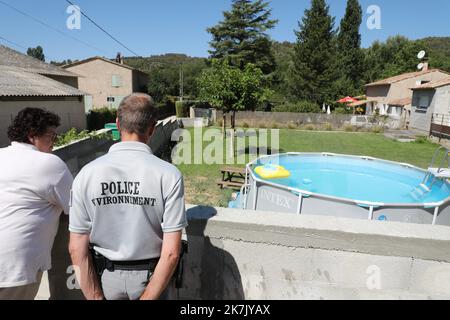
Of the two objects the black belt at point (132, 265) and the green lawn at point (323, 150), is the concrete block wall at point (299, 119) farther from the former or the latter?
the black belt at point (132, 265)

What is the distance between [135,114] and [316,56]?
151 feet

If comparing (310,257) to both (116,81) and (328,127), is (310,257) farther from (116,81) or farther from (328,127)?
(116,81)

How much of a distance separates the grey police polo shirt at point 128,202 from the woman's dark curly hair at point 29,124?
2.52ft

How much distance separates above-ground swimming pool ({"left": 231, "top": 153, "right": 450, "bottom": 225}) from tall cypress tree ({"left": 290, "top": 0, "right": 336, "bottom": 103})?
34304 millimetres

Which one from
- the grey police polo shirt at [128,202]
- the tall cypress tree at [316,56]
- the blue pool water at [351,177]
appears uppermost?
the tall cypress tree at [316,56]

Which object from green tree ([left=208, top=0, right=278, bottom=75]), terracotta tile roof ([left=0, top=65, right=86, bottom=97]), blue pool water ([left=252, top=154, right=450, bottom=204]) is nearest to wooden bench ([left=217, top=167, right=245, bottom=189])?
blue pool water ([left=252, top=154, right=450, bottom=204])

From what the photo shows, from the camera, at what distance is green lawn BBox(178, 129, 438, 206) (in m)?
10.2

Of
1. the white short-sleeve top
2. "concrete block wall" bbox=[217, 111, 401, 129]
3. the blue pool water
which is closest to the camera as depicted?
the white short-sleeve top

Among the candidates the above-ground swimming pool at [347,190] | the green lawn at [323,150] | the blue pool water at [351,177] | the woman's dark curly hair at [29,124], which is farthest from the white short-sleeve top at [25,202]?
the blue pool water at [351,177]

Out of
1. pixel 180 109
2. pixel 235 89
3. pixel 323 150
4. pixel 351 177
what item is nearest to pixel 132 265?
pixel 351 177

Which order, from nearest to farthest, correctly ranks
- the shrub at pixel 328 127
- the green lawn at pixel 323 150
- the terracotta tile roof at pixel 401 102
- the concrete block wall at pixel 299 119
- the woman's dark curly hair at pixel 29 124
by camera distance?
the woman's dark curly hair at pixel 29 124, the green lawn at pixel 323 150, the shrub at pixel 328 127, the concrete block wall at pixel 299 119, the terracotta tile roof at pixel 401 102

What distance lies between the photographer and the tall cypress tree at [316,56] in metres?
42.8

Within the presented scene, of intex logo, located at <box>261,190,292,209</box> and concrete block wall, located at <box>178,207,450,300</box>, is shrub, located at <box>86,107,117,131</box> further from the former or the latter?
concrete block wall, located at <box>178,207,450,300</box>

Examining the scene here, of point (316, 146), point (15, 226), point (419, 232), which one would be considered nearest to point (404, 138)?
point (316, 146)
